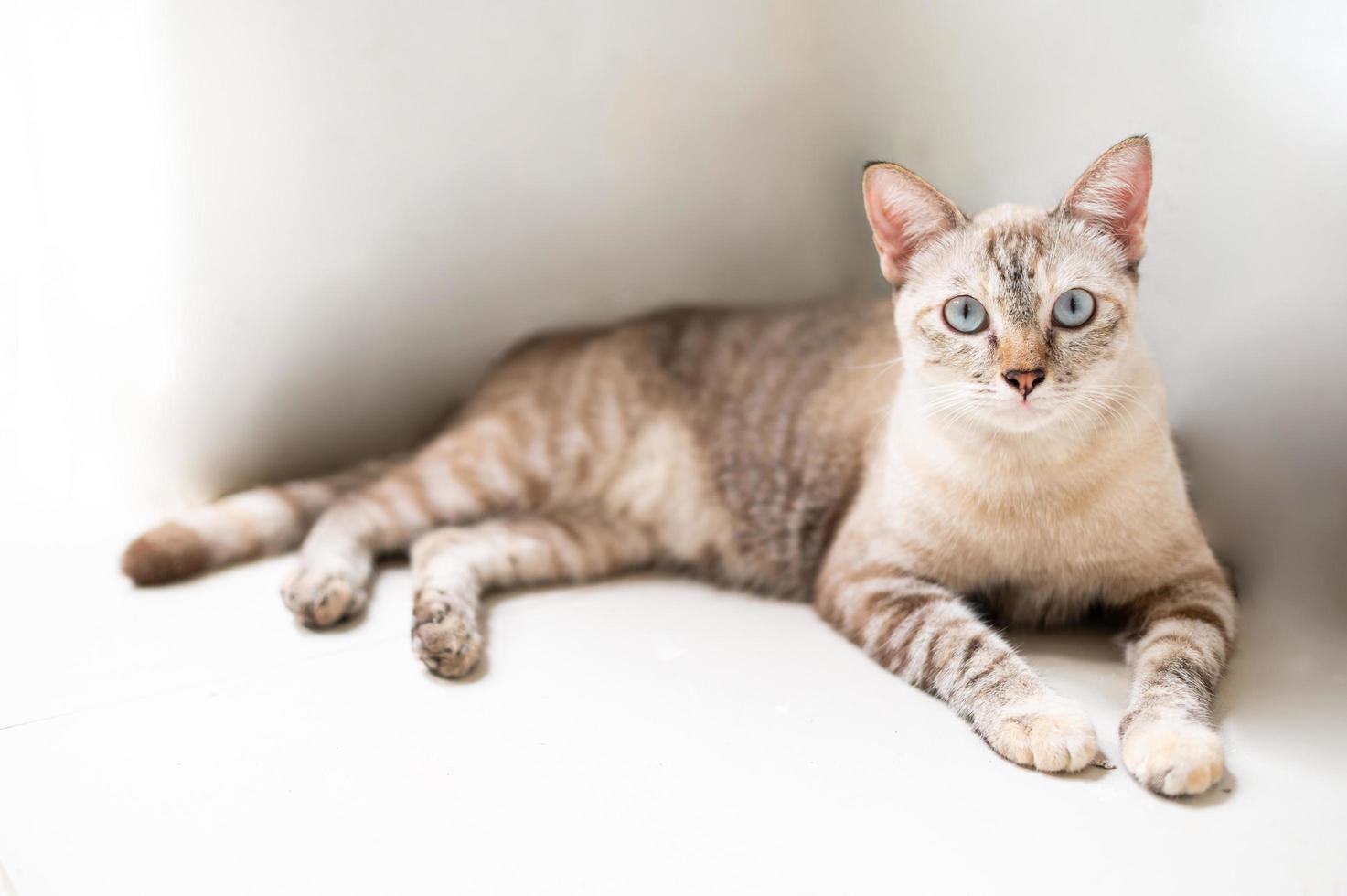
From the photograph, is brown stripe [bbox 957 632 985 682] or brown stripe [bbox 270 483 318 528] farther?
brown stripe [bbox 270 483 318 528]

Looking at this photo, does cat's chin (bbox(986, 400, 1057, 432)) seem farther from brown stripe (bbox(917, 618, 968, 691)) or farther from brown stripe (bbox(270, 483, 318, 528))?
brown stripe (bbox(270, 483, 318, 528))

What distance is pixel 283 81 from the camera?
272 centimetres

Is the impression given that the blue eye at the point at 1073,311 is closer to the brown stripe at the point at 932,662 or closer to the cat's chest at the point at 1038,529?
the cat's chest at the point at 1038,529

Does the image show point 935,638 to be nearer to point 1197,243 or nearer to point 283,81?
point 1197,243

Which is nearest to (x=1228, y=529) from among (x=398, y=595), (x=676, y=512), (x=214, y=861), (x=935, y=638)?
(x=935, y=638)

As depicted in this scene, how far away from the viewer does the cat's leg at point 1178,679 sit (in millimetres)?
1738

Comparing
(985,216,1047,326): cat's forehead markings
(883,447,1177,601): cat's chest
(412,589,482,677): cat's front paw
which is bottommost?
(412,589,482,677): cat's front paw

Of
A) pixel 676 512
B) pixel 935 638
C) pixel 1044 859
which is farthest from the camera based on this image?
pixel 676 512

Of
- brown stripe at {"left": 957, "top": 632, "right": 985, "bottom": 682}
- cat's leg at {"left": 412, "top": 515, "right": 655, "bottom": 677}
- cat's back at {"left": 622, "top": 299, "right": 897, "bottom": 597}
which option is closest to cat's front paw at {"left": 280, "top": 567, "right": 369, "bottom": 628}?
cat's leg at {"left": 412, "top": 515, "right": 655, "bottom": 677}

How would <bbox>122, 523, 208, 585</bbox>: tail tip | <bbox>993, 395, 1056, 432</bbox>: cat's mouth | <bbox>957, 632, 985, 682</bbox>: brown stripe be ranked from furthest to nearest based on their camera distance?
<bbox>122, 523, 208, 585</bbox>: tail tip < <bbox>957, 632, 985, 682</bbox>: brown stripe < <bbox>993, 395, 1056, 432</bbox>: cat's mouth

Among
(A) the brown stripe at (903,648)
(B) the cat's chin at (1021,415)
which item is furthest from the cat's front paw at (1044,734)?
(B) the cat's chin at (1021,415)

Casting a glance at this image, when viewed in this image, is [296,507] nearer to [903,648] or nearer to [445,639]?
[445,639]

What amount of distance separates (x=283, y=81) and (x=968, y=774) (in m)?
2.19

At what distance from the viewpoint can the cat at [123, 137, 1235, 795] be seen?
1.99m
